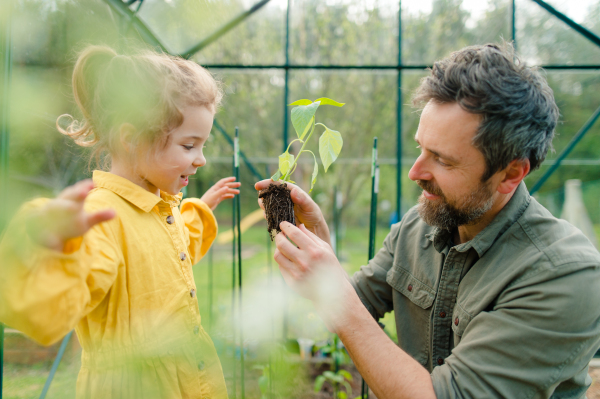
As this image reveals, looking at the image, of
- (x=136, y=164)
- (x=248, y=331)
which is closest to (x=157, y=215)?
(x=136, y=164)

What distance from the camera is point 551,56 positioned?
3.84 metres

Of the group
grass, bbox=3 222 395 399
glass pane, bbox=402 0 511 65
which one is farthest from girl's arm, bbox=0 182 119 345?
glass pane, bbox=402 0 511 65

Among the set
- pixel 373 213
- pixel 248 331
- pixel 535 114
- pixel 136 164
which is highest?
pixel 535 114

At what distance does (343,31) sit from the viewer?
19.8 feet

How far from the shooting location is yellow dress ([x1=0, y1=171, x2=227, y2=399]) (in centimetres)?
69

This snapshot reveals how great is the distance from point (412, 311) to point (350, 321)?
0.49 metres

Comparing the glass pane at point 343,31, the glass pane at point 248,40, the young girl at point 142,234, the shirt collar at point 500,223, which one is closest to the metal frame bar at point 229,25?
the glass pane at point 248,40

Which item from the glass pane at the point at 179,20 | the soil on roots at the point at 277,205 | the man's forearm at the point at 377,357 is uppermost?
the glass pane at the point at 179,20

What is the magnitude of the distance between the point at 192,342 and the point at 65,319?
47cm

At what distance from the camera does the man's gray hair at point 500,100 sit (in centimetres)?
117

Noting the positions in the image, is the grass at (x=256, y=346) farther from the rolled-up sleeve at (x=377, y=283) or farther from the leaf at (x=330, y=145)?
the leaf at (x=330, y=145)

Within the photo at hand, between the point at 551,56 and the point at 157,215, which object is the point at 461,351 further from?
the point at 551,56

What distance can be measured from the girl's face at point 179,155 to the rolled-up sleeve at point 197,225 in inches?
11.9

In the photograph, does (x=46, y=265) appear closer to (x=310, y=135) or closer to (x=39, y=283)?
(x=39, y=283)
